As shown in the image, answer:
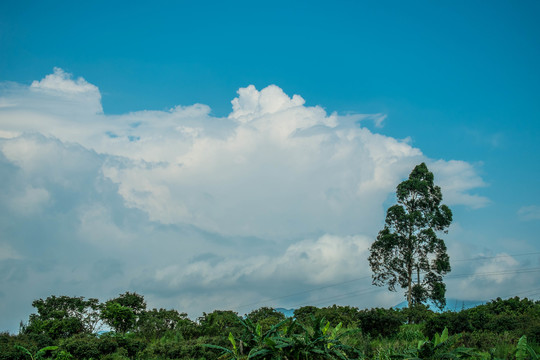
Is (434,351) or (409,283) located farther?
(409,283)

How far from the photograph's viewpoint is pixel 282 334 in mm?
10109

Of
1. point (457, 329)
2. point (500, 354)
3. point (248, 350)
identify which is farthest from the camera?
point (457, 329)

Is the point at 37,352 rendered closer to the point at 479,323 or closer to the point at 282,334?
the point at 282,334

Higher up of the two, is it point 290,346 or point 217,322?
point 217,322

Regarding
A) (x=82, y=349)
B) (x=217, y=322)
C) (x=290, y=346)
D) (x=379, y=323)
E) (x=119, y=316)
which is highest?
(x=119, y=316)

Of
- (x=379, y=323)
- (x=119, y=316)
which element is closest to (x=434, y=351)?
(x=379, y=323)

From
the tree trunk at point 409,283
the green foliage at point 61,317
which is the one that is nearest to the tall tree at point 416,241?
the tree trunk at point 409,283

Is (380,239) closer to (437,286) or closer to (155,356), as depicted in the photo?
(437,286)

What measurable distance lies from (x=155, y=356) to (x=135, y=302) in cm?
1529

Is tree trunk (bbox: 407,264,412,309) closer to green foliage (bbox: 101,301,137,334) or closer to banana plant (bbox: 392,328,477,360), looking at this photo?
green foliage (bbox: 101,301,137,334)

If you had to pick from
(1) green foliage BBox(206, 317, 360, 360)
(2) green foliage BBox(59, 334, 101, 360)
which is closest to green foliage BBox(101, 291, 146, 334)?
(2) green foliage BBox(59, 334, 101, 360)

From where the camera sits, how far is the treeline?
8930 mm

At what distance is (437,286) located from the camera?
34.4 metres

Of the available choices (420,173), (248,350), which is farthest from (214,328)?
(420,173)
